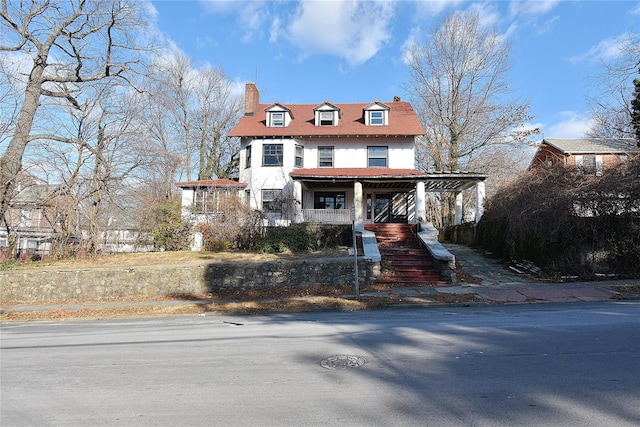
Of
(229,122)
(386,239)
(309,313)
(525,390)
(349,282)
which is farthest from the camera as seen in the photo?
(229,122)

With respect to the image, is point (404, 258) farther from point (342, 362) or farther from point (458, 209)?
point (458, 209)

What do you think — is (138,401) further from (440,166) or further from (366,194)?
(440,166)

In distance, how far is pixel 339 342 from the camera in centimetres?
597

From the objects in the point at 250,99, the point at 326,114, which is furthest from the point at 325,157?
the point at 250,99

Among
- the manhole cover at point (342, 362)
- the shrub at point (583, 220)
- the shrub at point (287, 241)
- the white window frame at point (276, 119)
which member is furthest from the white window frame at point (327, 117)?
the manhole cover at point (342, 362)

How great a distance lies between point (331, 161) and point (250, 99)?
9.14m

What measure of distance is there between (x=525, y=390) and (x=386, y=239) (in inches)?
563

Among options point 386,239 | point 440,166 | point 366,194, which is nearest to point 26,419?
point 386,239

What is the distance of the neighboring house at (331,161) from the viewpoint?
78.4 ft

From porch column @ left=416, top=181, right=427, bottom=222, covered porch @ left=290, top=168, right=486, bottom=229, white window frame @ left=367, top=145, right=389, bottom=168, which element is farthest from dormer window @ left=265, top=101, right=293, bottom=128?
porch column @ left=416, top=181, right=427, bottom=222

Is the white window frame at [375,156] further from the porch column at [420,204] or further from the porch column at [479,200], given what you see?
the porch column at [479,200]

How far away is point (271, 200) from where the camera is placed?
2447 cm

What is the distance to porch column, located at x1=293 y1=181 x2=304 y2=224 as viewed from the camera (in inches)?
864

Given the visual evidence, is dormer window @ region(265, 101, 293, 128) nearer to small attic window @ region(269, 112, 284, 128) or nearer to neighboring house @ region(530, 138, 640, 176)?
small attic window @ region(269, 112, 284, 128)
